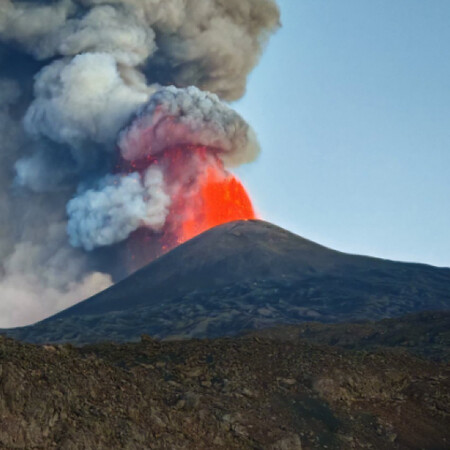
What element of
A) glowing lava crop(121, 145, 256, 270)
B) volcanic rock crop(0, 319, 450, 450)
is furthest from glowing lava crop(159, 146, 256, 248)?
volcanic rock crop(0, 319, 450, 450)

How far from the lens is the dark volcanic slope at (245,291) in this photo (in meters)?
71.9

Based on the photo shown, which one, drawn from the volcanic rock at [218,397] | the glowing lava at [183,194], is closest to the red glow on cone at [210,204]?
the glowing lava at [183,194]

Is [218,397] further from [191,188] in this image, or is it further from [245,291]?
[191,188]

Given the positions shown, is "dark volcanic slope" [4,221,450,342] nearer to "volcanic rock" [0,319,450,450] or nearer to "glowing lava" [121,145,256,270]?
"glowing lava" [121,145,256,270]

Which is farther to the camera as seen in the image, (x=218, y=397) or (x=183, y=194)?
(x=183, y=194)

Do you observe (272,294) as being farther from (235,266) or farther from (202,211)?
(202,211)

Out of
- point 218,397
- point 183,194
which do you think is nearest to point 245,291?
point 183,194

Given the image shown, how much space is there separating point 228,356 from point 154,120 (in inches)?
3480

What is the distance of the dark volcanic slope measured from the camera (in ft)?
236

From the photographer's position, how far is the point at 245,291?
8431 cm

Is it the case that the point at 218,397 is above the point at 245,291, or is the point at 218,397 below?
below

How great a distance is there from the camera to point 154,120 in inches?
4163

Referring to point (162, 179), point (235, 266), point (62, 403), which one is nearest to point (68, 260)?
point (162, 179)

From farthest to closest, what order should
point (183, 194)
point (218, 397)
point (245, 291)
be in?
point (183, 194), point (245, 291), point (218, 397)
